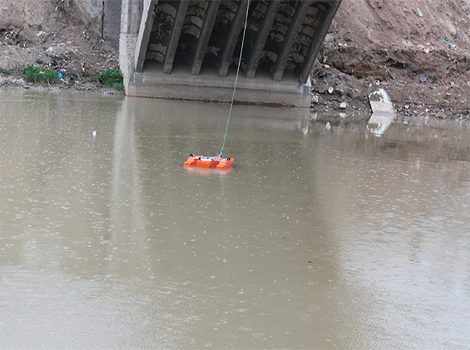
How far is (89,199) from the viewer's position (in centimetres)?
512

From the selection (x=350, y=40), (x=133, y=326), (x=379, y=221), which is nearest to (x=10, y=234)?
(x=133, y=326)

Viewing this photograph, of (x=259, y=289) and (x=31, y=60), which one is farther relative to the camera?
(x=31, y=60)

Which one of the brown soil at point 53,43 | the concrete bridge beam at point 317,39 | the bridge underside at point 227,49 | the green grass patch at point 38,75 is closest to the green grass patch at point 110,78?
the brown soil at point 53,43

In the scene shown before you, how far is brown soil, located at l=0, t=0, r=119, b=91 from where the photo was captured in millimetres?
18859

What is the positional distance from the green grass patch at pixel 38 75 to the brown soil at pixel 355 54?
34 cm

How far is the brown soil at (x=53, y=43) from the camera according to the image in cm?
1886

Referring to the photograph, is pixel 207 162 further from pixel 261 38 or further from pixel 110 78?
pixel 110 78

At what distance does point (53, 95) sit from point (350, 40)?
14.6m

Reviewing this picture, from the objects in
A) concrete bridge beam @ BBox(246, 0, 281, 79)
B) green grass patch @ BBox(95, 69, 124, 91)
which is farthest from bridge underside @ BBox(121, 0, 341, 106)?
green grass patch @ BBox(95, 69, 124, 91)

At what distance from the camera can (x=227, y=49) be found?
18484mm

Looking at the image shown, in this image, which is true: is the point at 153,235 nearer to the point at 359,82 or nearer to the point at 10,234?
the point at 10,234

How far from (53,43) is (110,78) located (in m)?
3.58

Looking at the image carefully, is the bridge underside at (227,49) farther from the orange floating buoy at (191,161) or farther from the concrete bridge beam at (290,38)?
the orange floating buoy at (191,161)

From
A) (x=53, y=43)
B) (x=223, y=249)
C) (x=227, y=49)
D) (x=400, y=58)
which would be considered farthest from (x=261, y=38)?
(x=223, y=249)
